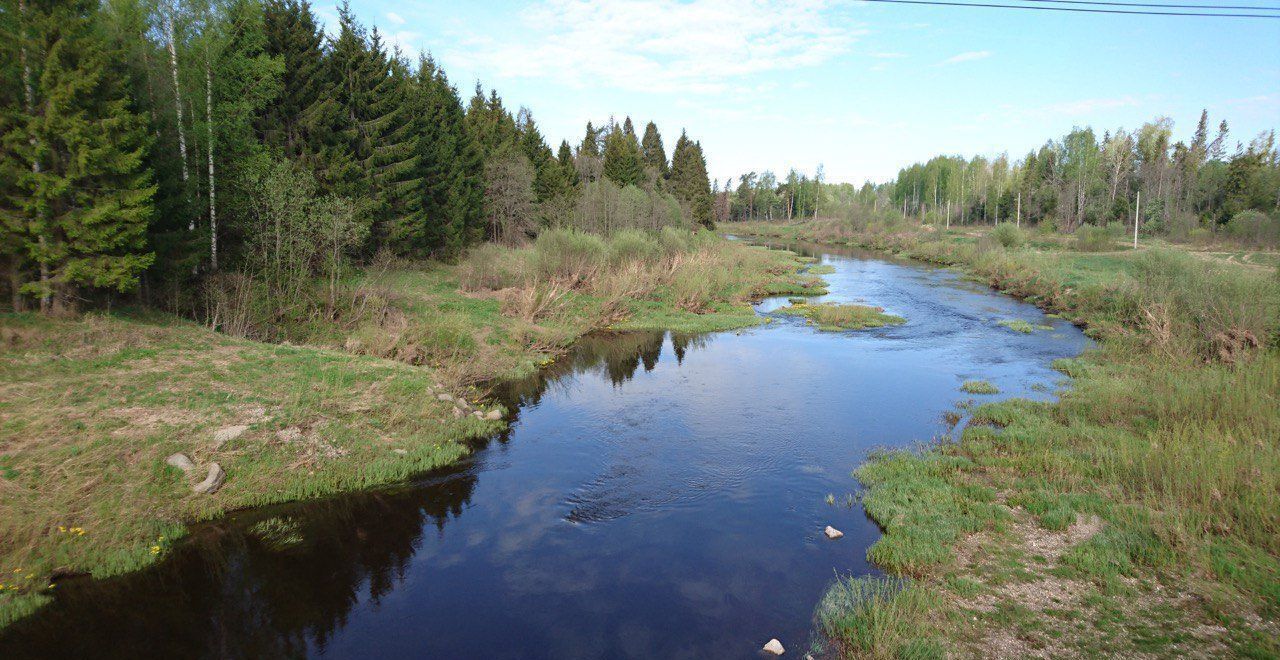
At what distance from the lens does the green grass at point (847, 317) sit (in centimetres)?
2753

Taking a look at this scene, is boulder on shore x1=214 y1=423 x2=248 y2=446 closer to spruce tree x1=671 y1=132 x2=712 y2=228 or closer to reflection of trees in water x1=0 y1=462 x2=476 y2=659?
reflection of trees in water x1=0 y1=462 x2=476 y2=659

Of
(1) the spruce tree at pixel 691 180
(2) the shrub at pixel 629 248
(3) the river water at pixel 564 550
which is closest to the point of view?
(3) the river water at pixel 564 550

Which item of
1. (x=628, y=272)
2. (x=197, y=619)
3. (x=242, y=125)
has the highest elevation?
(x=242, y=125)

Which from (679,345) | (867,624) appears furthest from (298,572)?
(679,345)

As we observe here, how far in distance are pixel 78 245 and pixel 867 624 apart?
16.6 meters

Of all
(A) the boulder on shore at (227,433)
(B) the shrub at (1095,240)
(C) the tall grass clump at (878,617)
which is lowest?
(C) the tall grass clump at (878,617)

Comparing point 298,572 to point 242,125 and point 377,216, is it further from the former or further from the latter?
point 377,216

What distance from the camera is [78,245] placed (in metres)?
13.3

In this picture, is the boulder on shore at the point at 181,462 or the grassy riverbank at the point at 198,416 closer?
the grassy riverbank at the point at 198,416

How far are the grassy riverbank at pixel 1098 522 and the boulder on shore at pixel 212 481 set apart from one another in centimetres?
963

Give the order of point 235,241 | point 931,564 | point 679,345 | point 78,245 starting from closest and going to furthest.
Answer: point 931,564 < point 78,245 < point 235,241 < point 679,345

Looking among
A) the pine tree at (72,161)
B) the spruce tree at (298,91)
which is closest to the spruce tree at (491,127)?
the spruce tree at (298,91)

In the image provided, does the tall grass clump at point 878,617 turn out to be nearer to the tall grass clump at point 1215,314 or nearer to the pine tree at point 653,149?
the tall grass clump at point 1215,314

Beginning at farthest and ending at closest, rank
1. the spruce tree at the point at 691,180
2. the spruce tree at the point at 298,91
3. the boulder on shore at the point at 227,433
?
the spruce tree at the point at 691,180, the spruce tree at the point at 298,91, the boulder on shore at the point at 227,433
